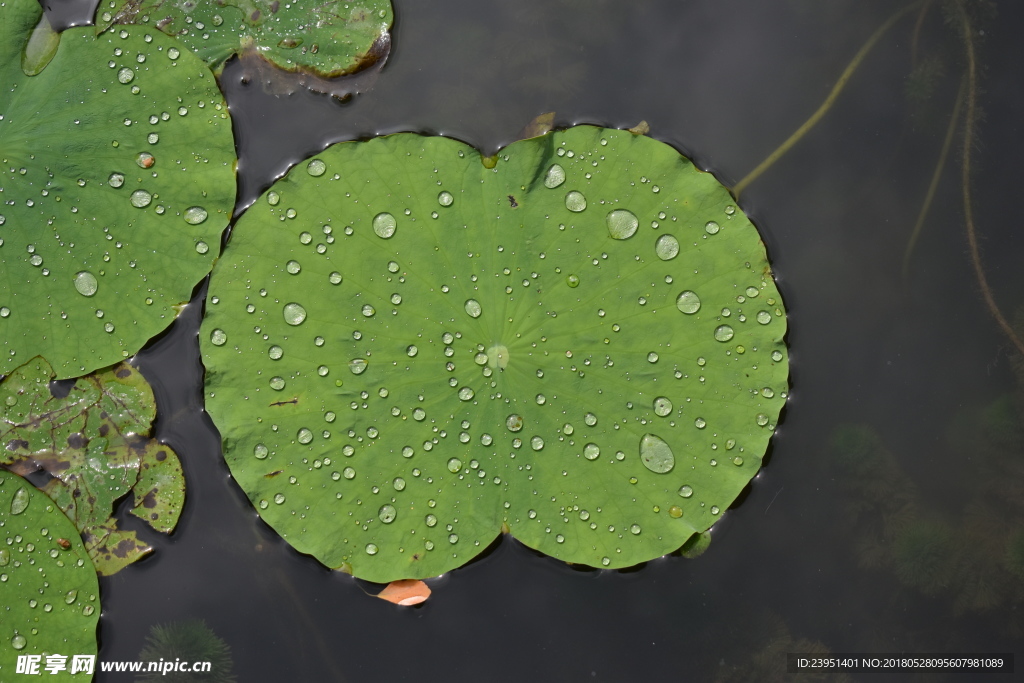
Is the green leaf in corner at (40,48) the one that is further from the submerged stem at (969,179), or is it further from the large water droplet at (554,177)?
the submerged stem at (969,179)

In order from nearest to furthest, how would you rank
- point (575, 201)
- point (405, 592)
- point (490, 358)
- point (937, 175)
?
1. point (490, 358)
2. point (575, 201)
3. point (405, 592)
4. point (937, 175)

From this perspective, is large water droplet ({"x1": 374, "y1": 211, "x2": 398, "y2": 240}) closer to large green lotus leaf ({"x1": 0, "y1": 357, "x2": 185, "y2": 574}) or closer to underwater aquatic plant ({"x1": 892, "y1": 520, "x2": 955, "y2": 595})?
large green lotus leaf ({"x1": 0, "y1": 357, "x2": 185, "y2": 574})

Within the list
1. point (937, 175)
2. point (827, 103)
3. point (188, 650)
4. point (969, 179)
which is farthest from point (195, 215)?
point (969, 179)

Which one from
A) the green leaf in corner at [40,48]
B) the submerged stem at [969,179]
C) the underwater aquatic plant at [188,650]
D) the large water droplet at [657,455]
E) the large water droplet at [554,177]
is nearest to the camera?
the large water droplet at [657,455]

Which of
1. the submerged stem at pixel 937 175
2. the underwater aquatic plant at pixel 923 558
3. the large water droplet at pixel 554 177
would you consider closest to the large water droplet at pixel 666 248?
the large water droplet at pixel 554 177

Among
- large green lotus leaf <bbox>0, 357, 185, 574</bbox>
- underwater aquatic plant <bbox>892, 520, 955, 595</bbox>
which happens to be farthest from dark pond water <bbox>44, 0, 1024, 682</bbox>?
large green lotus leaf <bbox>0, 357, 185, 574</bbox>

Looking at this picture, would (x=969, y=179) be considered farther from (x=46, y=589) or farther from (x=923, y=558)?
(x=46, y=589)
